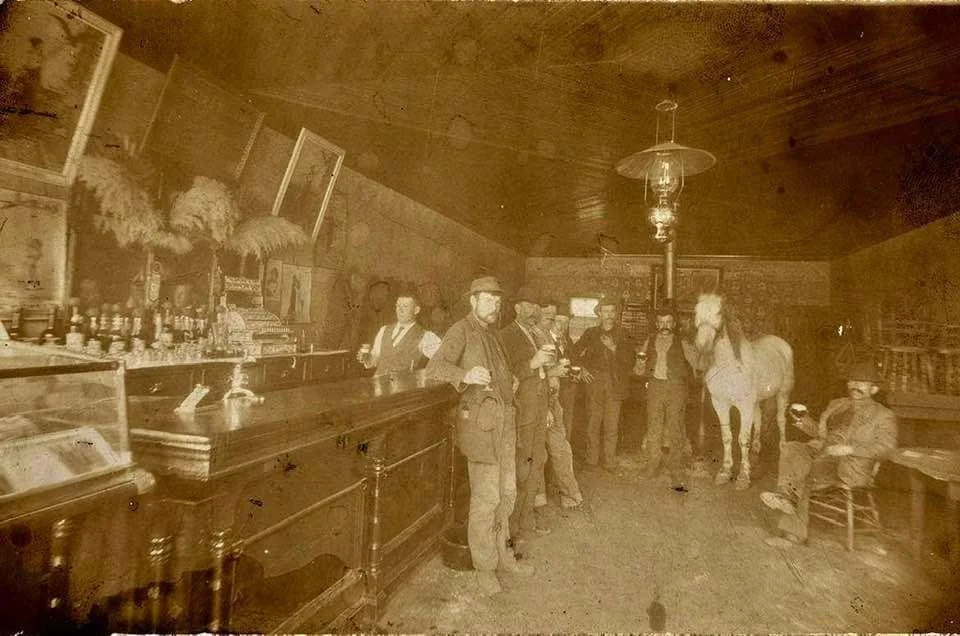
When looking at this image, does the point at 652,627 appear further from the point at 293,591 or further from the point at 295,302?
the point at 295,302

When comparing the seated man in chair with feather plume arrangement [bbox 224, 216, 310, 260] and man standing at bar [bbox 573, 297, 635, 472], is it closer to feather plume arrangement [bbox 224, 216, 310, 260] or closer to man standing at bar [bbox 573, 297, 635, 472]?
man standing at bar [bbox 573, 297, 635, 472]

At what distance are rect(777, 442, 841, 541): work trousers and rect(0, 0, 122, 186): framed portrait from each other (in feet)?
18.2

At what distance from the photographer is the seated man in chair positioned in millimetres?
3664

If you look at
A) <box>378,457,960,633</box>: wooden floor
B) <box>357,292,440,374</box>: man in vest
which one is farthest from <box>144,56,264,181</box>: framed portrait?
<box>378,457,960,633</box>: wooden floor

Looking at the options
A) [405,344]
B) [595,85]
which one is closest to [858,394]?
[595,85]

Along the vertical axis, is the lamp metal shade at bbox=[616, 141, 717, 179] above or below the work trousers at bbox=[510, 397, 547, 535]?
above

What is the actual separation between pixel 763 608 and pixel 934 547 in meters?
1.61

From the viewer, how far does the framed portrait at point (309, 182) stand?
→ 4809 millimetres

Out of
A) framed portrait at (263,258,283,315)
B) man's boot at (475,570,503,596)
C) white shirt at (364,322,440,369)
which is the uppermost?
framed portrait at (263,258,283,315)

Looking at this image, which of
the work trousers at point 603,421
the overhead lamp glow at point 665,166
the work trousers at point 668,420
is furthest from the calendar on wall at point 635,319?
the overhead lamp glow at point 665,166

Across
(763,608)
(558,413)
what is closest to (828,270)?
(558,413)

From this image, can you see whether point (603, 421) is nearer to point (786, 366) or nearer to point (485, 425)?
point (786, 366)

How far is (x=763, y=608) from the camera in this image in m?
3.01

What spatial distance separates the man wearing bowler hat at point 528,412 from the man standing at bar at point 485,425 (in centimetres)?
42
